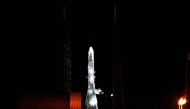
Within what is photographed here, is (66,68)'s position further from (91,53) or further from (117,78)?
(91,53)

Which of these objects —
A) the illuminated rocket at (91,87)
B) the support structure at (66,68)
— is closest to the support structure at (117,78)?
the support structure at (66,68)

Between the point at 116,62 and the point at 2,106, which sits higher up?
the point at 116,62

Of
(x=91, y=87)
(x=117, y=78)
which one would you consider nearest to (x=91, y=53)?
(x=91, y=87)

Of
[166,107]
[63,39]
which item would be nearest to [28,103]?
[63,39]

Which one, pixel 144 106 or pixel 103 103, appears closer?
pixel 144 106

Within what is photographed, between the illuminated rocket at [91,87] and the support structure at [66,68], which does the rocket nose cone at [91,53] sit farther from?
the support structure at [66,68]

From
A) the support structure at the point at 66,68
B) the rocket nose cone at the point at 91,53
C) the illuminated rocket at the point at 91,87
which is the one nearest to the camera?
the support structure at the point at 66,68

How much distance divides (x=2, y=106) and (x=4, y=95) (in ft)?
1.42

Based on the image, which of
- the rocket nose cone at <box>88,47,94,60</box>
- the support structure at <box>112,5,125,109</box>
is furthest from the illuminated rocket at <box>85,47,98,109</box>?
the support structure at <box>112,5,125,109</box>

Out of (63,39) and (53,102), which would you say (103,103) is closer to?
(63,39)

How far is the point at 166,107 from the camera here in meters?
34.5

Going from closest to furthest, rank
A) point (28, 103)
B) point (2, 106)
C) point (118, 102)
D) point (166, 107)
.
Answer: point (2, 106) < point (28, 103) < point (118, 102) < point (166, 107)

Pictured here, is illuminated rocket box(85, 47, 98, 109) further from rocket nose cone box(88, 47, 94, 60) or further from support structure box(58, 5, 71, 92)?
support structure box(58, 5, 71, 92)

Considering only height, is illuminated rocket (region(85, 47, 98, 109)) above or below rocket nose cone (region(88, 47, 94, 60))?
below
